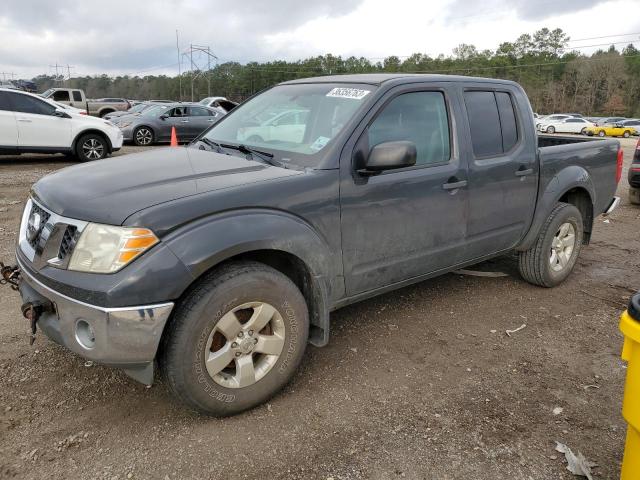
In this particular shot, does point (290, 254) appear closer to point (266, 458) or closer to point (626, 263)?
point (266, 458)

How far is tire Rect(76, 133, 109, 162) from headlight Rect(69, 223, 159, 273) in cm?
1015

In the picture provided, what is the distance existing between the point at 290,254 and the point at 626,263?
448 cm

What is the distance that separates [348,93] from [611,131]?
4772 centimetres

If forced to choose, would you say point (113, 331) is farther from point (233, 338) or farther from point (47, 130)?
point (47, 130)

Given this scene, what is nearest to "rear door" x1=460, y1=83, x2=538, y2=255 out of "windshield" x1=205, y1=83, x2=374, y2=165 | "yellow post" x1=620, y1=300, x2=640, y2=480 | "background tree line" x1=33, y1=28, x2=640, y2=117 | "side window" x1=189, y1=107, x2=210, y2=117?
"windshield" x1=205, y1=83, x2=374, y2=165

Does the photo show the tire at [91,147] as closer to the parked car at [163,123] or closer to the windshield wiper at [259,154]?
the parked car at [163,123]

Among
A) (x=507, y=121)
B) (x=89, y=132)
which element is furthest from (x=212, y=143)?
(x=89, y=132)

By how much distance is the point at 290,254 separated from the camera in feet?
9.32

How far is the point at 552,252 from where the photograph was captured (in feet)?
15.4

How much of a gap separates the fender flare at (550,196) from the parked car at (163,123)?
43.1 feet

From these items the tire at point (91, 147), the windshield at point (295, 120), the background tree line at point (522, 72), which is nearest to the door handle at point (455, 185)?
the windshield at point (295, 120)

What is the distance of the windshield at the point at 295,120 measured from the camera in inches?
124

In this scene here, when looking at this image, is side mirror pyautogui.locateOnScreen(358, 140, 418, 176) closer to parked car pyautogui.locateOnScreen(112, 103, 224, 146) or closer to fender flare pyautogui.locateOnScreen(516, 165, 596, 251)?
fender flare pyautogui.locateOnScreen(516, 165, 596, 251)

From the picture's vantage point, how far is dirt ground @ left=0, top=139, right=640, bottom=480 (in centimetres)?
241
